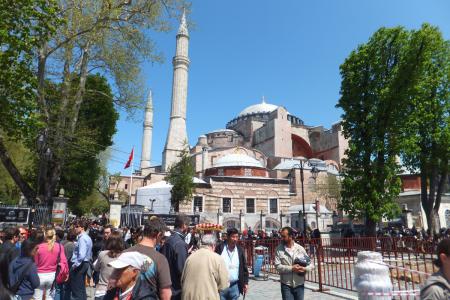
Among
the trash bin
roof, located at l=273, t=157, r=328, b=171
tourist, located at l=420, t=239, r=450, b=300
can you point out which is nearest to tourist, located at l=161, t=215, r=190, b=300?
tourist, located at l=420, t=239, r=450, b=300

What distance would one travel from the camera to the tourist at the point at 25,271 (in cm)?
402

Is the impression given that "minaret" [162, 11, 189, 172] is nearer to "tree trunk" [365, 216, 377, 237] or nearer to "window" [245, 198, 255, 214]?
"window" [245, 198, 255, 214]

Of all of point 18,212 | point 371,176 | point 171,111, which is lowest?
point 18,212

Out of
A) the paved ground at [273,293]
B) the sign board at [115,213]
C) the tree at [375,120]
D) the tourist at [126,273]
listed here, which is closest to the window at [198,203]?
the sign board at [115,213]

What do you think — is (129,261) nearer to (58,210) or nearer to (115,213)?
(58,210)

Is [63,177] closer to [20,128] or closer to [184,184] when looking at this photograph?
[184,184]

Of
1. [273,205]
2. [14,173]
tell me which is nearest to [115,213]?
[14,173]

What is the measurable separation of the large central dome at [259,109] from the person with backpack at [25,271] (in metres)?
61.8

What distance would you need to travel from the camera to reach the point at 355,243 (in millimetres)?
11617

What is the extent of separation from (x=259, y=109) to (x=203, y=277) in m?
63.0

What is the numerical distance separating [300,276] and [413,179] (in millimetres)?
42136

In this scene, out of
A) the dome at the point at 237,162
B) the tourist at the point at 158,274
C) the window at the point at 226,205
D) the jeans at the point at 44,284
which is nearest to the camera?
the tourist at the point at 158,274

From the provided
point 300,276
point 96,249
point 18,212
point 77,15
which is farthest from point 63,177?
point 300,276

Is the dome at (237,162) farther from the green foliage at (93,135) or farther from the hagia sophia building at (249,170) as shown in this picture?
the green foliage at (93,135)
